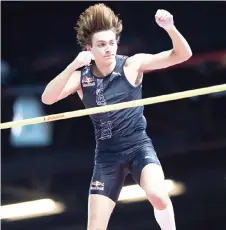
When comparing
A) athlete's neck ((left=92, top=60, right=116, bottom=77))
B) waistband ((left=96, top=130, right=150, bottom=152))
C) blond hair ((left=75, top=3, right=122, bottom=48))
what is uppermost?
blond hair ((left=75, top=3, right=122, bottom=48))

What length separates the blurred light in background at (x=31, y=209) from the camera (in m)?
4.39

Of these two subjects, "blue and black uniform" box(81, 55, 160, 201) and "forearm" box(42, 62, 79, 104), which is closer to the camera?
"forearm" box(42, 62, 79, 104)

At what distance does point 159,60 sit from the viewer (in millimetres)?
2789

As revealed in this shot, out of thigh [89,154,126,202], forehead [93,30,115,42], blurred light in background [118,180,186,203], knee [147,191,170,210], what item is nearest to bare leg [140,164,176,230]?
knee [147,191,170,210]

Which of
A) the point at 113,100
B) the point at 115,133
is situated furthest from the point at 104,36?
the point at 115,133

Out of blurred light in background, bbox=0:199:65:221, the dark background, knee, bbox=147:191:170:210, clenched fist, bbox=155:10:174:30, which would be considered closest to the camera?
clenched fist, bbox=155:10:174:30

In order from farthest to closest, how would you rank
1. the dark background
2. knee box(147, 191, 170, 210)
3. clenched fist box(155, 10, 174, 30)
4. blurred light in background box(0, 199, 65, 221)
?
the dark background → blurred light in background box(0, 199, 65, 221) → knee box(147, 191, 170, 210) → clenched fist box(155, 10, 174, 30)

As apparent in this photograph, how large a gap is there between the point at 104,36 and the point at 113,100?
245 mm

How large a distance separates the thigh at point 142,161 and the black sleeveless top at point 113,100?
6 centimetres

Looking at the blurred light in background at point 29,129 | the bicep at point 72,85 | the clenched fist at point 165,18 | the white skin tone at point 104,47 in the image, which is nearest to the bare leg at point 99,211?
the bicep at point 72,85

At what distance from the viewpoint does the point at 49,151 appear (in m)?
4.76

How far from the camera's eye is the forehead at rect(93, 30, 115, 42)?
281cm

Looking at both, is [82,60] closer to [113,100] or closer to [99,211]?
[113,100]

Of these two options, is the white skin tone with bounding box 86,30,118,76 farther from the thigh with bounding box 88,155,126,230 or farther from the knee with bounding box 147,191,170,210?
the knee with bounding box 147,191,170,210
